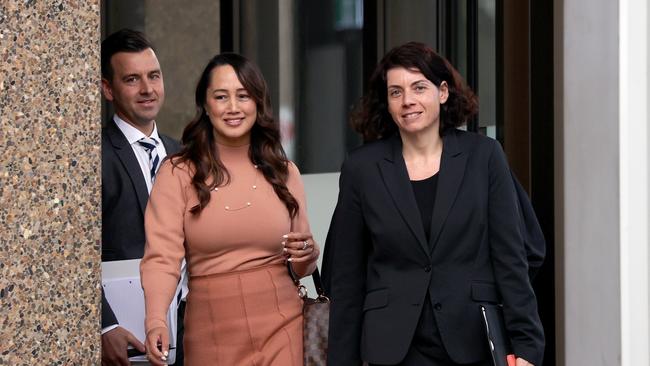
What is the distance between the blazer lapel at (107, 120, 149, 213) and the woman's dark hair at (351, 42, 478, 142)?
95cm

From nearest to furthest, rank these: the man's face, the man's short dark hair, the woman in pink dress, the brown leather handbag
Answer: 1. the woman in pink dress
2. the brown leather handbag
3. the man's face
4. the man's short dark hair

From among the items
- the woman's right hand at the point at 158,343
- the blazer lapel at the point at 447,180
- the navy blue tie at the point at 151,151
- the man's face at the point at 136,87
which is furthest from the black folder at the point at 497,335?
the man's face at the point at 136,87

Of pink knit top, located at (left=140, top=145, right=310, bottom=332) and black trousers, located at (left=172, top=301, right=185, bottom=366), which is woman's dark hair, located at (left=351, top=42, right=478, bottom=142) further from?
black trousers, located at (left=172, top=301, right=185, bottom=366)

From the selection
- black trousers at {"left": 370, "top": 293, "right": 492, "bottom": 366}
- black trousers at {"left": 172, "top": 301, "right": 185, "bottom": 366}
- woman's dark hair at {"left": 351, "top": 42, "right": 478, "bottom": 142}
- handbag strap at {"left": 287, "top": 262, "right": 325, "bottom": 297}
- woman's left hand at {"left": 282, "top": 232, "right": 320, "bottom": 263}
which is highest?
woman's dark hair at {"left": 351, "top": 42, "right": 478, "bottom": 142}

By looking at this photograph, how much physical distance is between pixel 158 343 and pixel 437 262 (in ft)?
3.11

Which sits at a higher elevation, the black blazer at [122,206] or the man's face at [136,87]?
the man's face at [136,87]

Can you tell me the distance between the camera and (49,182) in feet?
12.3

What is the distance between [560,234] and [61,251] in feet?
8.06

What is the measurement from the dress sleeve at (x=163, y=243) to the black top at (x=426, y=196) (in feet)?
2.67

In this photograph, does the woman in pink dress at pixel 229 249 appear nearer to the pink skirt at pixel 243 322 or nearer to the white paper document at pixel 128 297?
the pink skirt at pixel 243 322

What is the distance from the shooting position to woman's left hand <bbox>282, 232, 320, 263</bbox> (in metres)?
4.19

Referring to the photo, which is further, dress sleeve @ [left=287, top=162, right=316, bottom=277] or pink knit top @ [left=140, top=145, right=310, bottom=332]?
dress sleeve @ [left=287, top=162, right=316, bottom=277]

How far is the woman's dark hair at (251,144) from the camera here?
14.1 ft

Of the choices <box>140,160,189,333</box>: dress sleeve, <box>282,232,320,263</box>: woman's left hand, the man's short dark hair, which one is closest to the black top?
<box>282,232,320,263</box>: woman's left hand
